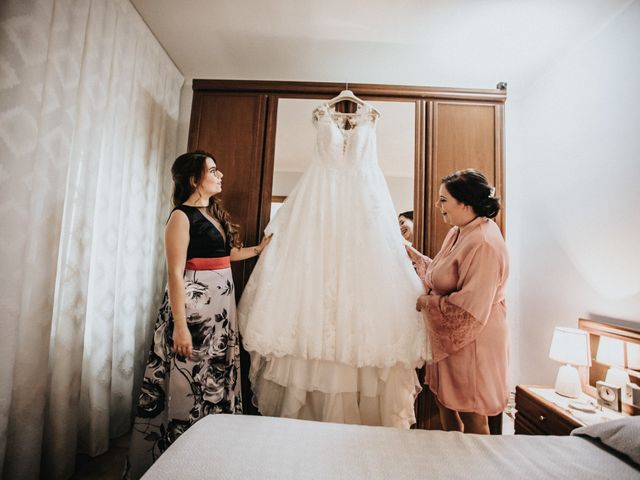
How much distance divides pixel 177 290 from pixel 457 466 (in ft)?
4.08

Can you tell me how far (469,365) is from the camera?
143cm

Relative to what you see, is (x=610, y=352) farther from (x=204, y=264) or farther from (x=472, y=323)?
(x=204, y=264)

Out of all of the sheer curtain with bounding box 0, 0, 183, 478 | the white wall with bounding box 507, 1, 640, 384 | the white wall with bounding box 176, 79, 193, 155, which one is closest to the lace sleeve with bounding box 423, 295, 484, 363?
the white wall with bounding box 507, 1, 640, 384

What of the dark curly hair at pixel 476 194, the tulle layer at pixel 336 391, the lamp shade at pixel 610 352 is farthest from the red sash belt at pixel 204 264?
the lamp shade at pixel 610 352

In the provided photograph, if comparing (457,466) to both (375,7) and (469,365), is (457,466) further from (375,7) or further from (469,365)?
(375,7)

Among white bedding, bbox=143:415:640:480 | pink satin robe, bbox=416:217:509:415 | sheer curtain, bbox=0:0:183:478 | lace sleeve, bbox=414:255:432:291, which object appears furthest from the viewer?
lace sleeve, bbox=414:255:432:291

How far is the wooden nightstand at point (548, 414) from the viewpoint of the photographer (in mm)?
Result: 1375

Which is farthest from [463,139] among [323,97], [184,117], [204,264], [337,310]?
[184,117]

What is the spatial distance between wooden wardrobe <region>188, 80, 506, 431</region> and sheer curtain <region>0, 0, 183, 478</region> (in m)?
0.46

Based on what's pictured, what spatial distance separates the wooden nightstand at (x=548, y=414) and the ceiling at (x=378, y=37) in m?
2.12

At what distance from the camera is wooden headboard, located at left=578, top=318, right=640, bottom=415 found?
1447 millimetres

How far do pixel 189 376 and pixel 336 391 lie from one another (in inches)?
27.6

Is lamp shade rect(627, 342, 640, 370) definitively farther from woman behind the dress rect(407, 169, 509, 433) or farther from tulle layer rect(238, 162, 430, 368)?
tulle layer rect(238, 162, 430, 368)

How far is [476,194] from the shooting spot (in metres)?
1.48
